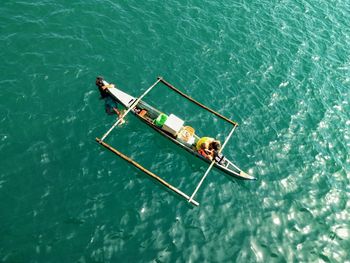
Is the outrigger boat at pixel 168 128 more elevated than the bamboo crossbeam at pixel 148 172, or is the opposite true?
the outrigger boat at pixel 168 128

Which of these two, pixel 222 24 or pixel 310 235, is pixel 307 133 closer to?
pixel 310 235

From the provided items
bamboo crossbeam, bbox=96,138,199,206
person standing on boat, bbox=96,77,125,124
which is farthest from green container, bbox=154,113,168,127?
bamboo crossbeam, bbox=96,138,199,206

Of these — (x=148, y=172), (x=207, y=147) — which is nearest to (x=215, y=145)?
(x=207, y=147)

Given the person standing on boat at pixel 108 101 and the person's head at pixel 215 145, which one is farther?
the person standing on boat at pixel 108 101

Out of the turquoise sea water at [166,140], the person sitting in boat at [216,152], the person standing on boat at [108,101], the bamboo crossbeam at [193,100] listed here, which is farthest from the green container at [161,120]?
the person sitting in boat at [216,152]

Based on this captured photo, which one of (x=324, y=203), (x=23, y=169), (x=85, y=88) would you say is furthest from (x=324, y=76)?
(x=23, y=169)

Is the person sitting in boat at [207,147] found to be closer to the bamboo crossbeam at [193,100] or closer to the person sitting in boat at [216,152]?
the person sitting in boat at [216,152]
